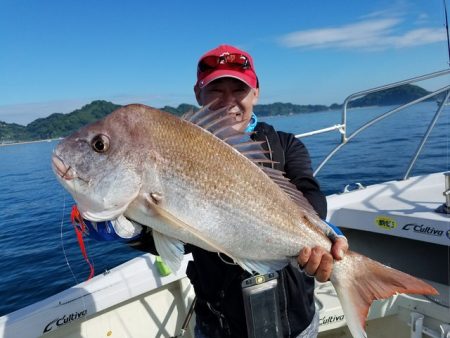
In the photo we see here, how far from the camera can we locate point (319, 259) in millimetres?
2178

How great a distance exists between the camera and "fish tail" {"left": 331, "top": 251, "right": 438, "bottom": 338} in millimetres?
2180

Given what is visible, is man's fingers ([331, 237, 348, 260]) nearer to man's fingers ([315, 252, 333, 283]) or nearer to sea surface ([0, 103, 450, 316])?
man's fingers ([315, 252, 333, 283])

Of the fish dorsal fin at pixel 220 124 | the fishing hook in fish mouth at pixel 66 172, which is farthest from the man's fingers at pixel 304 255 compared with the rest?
the fishing hook in fish mouth at pixel 66 172

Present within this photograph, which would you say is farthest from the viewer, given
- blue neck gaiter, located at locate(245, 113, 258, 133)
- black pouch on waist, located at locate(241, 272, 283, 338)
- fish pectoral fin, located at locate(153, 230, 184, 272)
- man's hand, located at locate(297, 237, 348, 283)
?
blue neck gaiter, located at locate(245, 113, 258, 133)

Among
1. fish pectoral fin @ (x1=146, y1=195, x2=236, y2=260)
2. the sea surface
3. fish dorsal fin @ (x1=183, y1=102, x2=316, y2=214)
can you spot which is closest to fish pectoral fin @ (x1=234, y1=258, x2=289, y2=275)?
fish pectoral fin @ (x1=146, y1=195, x2=236, y2=260)

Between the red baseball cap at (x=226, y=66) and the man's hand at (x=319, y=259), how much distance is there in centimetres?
122

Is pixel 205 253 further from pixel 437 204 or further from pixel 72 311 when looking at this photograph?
pixel 437 204

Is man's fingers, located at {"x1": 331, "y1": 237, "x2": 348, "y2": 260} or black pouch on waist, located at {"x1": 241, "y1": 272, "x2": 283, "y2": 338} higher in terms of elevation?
man's fingers, located at {"x1": 331, "y1": 237, "x2": 348, "y2": 260}

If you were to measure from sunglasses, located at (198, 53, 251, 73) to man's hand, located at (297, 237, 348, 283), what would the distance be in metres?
1.33

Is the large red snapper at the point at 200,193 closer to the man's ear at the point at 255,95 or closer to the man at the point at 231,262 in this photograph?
the man at the point at 231,262

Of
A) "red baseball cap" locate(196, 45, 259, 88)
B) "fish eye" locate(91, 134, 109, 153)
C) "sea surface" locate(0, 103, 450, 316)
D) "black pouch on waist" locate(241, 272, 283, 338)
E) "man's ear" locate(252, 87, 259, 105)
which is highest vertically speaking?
"red baseball cap" locate(196, 45, 259, 88)

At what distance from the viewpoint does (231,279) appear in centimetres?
247

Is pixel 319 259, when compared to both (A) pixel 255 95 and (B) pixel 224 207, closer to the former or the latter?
(B) pixel 224 207

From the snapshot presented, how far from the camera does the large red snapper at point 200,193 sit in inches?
74.2
